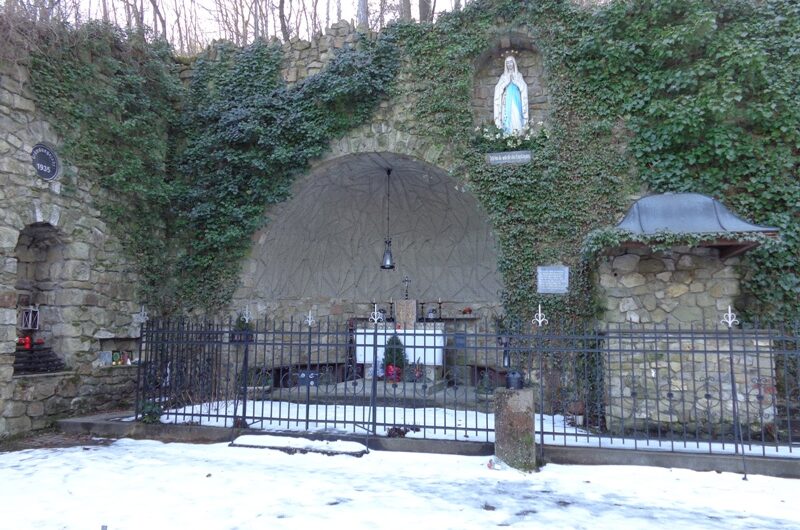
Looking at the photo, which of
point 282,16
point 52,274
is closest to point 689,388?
point 52,274

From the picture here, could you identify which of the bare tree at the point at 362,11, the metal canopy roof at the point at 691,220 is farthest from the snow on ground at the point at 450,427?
the bare tree at the point at 362,11

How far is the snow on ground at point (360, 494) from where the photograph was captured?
404 cm

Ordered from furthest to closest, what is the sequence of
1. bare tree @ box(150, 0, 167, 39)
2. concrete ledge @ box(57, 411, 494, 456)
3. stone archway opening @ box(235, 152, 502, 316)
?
1. bare tree @ box(150, 0, 167, 39)
2. stone archway opening @ box(235, 152, 502, 316)
3. concrete ledge @ box(57, 411, 494, 456)

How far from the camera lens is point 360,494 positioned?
462 centimetres

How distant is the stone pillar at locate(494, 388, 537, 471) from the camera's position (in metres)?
5.30

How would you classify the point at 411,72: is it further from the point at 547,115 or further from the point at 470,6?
the point at 547,115

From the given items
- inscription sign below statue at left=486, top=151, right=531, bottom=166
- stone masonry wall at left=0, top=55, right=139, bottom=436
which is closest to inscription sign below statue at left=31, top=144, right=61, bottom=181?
stone masonry wall at left=0, top=55, right=139, bottom=436

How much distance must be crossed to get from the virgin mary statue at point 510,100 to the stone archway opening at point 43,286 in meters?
7.01

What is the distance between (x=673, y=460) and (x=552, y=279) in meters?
3.62

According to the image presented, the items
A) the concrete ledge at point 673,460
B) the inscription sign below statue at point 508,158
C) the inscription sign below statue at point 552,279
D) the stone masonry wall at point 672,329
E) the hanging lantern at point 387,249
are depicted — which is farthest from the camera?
the hanging lantern at point 387,249

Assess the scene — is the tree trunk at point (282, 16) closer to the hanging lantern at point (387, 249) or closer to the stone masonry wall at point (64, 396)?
the hanging lantern at point (387, 249)

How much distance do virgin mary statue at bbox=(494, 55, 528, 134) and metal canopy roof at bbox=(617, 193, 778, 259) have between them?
255 centimetres

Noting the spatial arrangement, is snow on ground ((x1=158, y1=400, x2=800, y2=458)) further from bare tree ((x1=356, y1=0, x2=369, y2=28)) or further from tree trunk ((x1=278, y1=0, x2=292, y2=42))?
tree trunk ((x1=278, y1=0, x2=292, y2=42))

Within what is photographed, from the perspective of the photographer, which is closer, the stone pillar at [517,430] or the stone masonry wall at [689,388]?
the stone pillar at [517,430]
